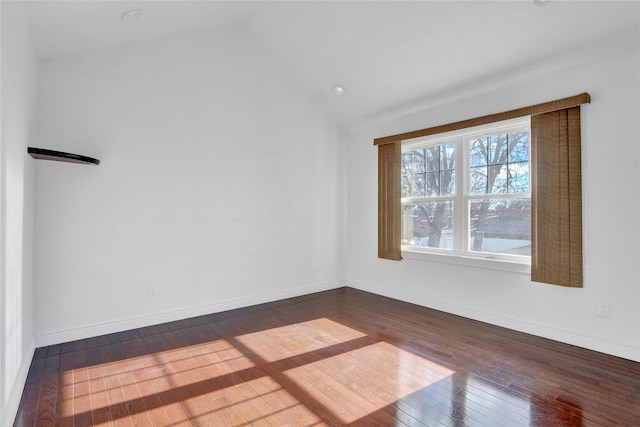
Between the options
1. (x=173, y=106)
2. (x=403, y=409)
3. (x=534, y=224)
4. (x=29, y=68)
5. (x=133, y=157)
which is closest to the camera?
(x=403, y=409)

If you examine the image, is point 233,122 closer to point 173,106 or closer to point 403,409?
point 173,106

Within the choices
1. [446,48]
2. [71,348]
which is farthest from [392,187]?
[71,348]

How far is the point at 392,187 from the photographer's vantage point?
4.50 m

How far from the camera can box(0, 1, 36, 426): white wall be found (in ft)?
5.91

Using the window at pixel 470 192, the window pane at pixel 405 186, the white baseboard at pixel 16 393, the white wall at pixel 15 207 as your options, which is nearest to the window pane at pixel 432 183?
the window at pixel 470 192

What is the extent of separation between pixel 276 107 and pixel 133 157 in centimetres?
187

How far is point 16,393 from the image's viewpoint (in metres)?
2.07

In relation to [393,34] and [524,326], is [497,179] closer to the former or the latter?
[524,326]

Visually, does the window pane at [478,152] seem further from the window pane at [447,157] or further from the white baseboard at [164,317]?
the white baseboard at [164,317]

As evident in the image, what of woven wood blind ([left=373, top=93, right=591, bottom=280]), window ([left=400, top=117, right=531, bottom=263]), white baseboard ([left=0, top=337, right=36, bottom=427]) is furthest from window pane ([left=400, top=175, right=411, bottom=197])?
white baseboard ([left=0, top=337, right=36, bottom=427])

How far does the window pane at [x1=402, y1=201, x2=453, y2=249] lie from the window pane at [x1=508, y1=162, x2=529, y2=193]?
708 millimetres

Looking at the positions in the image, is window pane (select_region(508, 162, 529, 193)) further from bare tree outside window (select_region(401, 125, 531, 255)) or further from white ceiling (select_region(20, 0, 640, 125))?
white ceiling (select_region(20, 0, 640, 125))

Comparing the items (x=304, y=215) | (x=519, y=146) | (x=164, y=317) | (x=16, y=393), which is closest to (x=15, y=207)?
(x=16, y=393)

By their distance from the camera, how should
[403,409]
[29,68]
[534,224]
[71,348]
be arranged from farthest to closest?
[534,224]
[71,348]
[29,68]
[403,409]
